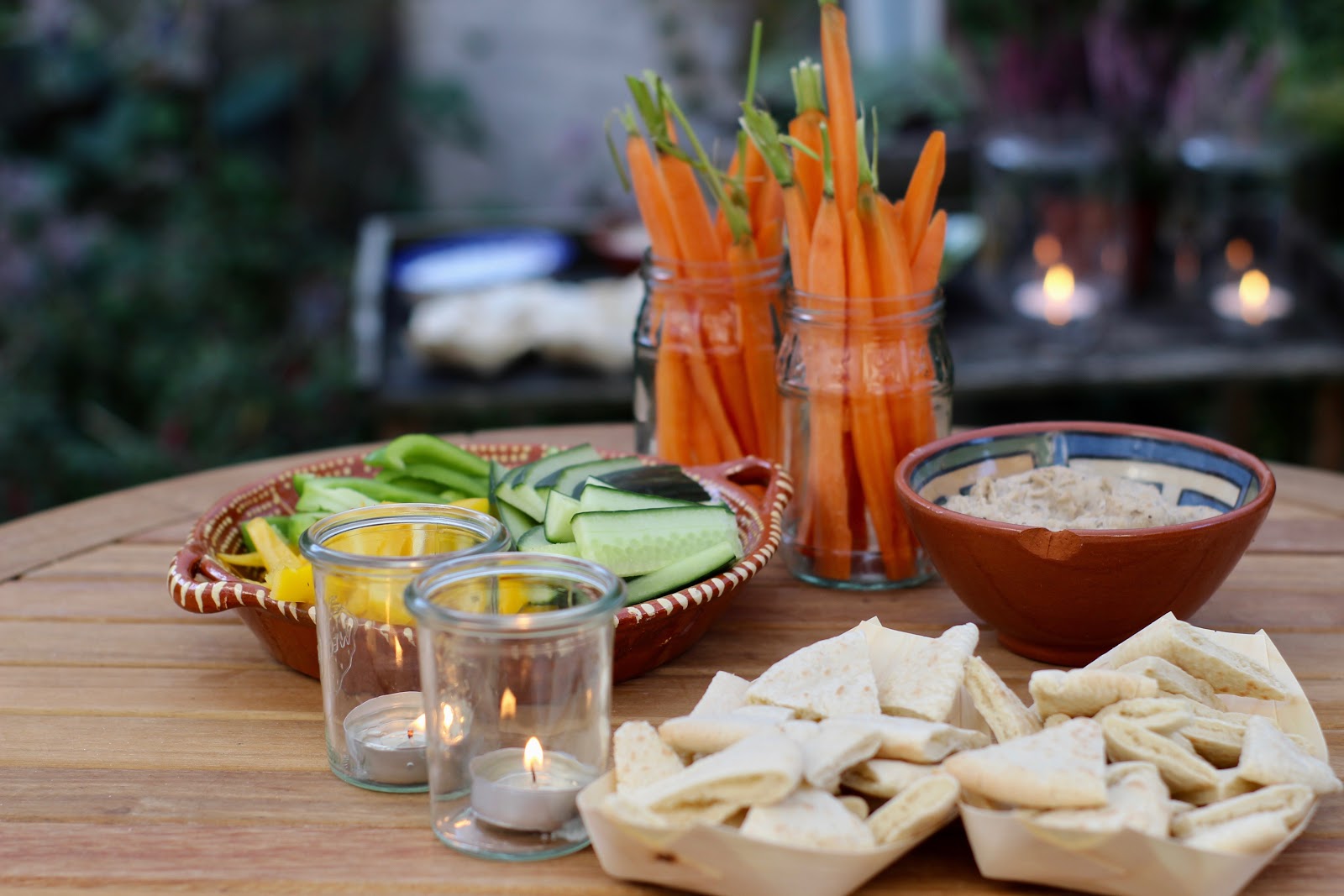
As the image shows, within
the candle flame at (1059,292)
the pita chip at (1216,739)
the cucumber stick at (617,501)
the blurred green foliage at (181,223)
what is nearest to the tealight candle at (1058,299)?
the candle flame at (1059,292)

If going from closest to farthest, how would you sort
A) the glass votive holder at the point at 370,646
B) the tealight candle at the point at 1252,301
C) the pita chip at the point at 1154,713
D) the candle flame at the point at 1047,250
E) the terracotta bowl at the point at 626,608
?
1. the pita chip at the point at 1154,713
2. the glass votive holder at the point at 370,646
3. the terracotta bowl at the point at 626,608
4. the tealight candle at the point at 1252,301
5. the candle flame at the point at 1047,250

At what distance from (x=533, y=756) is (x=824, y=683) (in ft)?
0.71

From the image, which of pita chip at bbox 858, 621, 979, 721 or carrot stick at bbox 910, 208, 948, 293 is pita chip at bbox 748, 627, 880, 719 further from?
carrot stick at bbox 910, 208, 948, 293

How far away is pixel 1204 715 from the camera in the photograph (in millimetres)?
1052

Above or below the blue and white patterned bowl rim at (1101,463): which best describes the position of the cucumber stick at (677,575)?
below

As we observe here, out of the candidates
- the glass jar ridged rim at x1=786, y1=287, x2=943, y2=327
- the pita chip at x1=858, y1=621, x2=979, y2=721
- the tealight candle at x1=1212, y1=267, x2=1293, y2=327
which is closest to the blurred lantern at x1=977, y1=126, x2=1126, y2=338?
the tealight candle at x1=1212, y1=267, x2=1293, y2=327

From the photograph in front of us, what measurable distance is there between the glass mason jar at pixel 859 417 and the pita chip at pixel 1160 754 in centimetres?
52

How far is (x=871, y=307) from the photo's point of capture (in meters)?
1.47

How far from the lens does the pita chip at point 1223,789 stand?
964 mm

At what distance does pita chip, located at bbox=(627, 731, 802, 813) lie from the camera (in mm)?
904

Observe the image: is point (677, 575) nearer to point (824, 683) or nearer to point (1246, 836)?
point (824, 683)

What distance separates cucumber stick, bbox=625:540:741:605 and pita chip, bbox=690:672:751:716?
0.16 metres

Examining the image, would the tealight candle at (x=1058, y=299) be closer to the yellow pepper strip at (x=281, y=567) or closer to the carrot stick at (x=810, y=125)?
the carrot stick at (x=810, y=125)

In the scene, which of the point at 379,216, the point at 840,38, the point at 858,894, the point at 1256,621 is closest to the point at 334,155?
the point at 379,216
